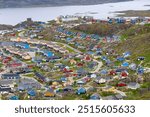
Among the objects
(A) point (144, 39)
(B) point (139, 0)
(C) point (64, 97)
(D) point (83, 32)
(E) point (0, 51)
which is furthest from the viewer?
(B) point (139, 0)

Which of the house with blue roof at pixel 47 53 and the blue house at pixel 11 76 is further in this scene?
the house with blue roof at pixel 47 53

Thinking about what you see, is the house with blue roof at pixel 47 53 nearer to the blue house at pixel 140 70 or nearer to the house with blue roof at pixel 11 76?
the house with blue roof at pixel 11 76

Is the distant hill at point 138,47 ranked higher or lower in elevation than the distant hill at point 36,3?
higher

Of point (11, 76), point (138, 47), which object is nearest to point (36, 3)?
point (138, 47)

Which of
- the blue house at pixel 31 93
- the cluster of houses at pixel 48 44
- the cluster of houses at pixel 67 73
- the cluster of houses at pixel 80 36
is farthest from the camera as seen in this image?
the cluster of houses at pixel 80 36

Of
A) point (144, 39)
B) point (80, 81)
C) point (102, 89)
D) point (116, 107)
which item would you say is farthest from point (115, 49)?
point (116, 107)

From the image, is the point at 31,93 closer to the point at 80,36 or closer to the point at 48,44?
the point at 48,44

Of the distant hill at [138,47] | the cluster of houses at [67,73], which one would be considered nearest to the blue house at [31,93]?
the cluster of houses at [67,73]

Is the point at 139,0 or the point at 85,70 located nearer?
the point at 85,70

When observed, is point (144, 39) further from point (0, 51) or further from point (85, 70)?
point (0, 51)

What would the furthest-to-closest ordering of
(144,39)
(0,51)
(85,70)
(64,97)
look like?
1. (0,51)
2. (144,39)
3. (85,70)
4. (64,97)

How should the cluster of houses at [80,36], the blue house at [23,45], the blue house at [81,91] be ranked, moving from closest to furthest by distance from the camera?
the blue house at [81,91] < the blue house at [23,45] < the cluster of houses at [80,36]
